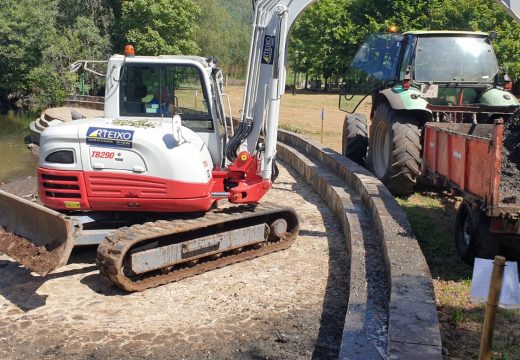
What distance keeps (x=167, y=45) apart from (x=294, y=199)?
30.2m

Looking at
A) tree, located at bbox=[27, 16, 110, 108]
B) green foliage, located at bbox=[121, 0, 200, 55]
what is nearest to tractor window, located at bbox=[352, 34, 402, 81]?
tree, located at bbox=[27, 16, 110, 108]

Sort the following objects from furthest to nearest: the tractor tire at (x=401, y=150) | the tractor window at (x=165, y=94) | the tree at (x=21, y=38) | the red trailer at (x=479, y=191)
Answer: the tree at (x=21, y=38) < the tractor tire at (x=401, y=150) < the tractor window at (x=165, y=94) < the red trailer at (x=479, y=191)

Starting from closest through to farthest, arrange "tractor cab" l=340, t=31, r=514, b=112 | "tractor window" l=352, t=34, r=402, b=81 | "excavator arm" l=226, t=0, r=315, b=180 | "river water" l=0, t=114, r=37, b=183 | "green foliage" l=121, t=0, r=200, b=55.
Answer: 1. "excavator arm" l=226, t=0, r=315, b=180
2. "tractor cab" l=340, t=31, r=514, b=112
3. "tractor window" l=352, t=34, r=402, b=81
4. "river water" l=0, t=114, r=37, b=183
5. "green foliage" l=121, t=0, r=200, b=55

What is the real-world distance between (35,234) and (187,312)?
1.72 m

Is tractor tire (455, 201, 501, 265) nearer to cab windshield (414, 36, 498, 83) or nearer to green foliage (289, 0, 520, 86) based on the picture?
cab windshield (414, 36, 498, 83)

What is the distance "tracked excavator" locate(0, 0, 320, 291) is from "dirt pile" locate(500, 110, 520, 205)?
2284mm

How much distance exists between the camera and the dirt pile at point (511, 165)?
5173 millimetres

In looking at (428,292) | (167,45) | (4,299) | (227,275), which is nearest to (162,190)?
(227,275)

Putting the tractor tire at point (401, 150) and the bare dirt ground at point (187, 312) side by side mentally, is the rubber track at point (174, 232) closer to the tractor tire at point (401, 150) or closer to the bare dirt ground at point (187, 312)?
the bare dirt ground at point (187, 312)

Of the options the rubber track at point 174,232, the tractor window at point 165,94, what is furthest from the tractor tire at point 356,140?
the tractor window at point 165,94

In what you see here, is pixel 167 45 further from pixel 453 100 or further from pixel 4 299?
pixel 4 299

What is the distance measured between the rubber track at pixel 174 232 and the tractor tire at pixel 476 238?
187 centimetres

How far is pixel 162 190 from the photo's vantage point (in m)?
Result: 5.58

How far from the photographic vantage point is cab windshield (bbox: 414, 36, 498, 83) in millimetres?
8367
